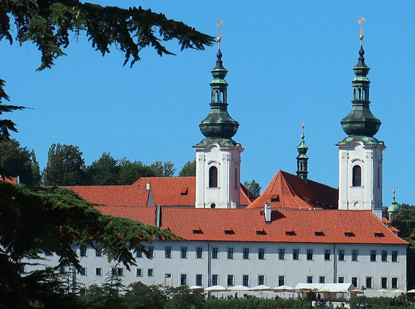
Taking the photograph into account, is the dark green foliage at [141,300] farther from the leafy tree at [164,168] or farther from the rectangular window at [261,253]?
the leafy tree at [164,168]

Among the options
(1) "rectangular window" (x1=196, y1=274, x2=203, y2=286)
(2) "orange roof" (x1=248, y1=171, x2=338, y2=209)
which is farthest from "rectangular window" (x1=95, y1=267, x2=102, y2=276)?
(2) "orange roof" (x1=248, y1=171, x2=338, y2=209)

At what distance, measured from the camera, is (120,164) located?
147m

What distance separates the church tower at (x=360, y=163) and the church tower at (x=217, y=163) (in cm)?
1002

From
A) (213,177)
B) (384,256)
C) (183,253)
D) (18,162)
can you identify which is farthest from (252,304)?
(18,162)

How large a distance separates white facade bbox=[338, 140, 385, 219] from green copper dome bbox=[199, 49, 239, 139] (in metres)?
10.7

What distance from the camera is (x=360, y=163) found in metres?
119

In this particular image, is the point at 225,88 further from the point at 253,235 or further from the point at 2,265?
the point at 2,265

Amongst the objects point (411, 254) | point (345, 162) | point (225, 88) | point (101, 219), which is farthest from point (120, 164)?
point (101, 219)

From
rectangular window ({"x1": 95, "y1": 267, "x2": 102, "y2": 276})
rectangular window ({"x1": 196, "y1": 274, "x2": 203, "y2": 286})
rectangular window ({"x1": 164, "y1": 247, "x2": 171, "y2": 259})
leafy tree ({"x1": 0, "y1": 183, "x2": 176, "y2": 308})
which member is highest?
rectangular window ({"x1": 164, "y1": 247, "x2": 171, "y2": 259})

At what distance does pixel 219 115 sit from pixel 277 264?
90.2 feet

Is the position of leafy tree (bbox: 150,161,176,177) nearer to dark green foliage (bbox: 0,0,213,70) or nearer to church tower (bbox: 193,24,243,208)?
church tower (bbox: 193,24,243,208)

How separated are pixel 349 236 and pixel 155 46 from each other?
91.9 meters

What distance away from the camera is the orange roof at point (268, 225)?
323 ft

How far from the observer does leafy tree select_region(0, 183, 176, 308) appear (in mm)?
7500
